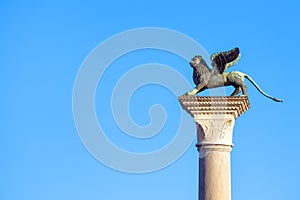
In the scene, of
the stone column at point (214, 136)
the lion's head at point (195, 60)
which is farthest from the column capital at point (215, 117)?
the lion's head at point (195, 60)

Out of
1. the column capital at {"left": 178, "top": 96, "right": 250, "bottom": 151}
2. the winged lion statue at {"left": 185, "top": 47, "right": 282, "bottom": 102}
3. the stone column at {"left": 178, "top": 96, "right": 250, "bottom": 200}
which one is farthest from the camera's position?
the winged lion statue at {"left": 185, "top": 47, "right": 282, "bottom": 102}

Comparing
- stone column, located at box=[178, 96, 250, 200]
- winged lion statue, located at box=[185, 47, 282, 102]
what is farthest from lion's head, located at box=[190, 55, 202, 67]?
stone column, located at box=[178, 96, 250, 200]

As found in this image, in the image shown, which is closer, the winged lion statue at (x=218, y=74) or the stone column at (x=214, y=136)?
the stone column at (x=214, y=136)

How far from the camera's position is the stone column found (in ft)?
52.6

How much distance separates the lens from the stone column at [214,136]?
16030mm

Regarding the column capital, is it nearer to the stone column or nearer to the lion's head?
the stone column

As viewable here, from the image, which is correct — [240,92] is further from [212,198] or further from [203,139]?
[212,198]

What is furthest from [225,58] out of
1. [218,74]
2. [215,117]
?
[215,117]

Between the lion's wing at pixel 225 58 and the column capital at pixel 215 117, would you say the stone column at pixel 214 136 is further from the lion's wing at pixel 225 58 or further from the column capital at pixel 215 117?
the lion's wing at pixel 225 58

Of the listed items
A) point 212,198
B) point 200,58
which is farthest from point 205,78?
point 212,198

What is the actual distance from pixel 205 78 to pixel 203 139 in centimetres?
187

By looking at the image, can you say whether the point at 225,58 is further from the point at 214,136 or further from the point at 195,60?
the point at 214,136

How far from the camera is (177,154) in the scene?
18594mm

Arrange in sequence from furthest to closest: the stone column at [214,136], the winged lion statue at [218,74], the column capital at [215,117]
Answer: the winged lion statue at [218,74]
the column capital at [215,117]
the stone column at [214,136]
